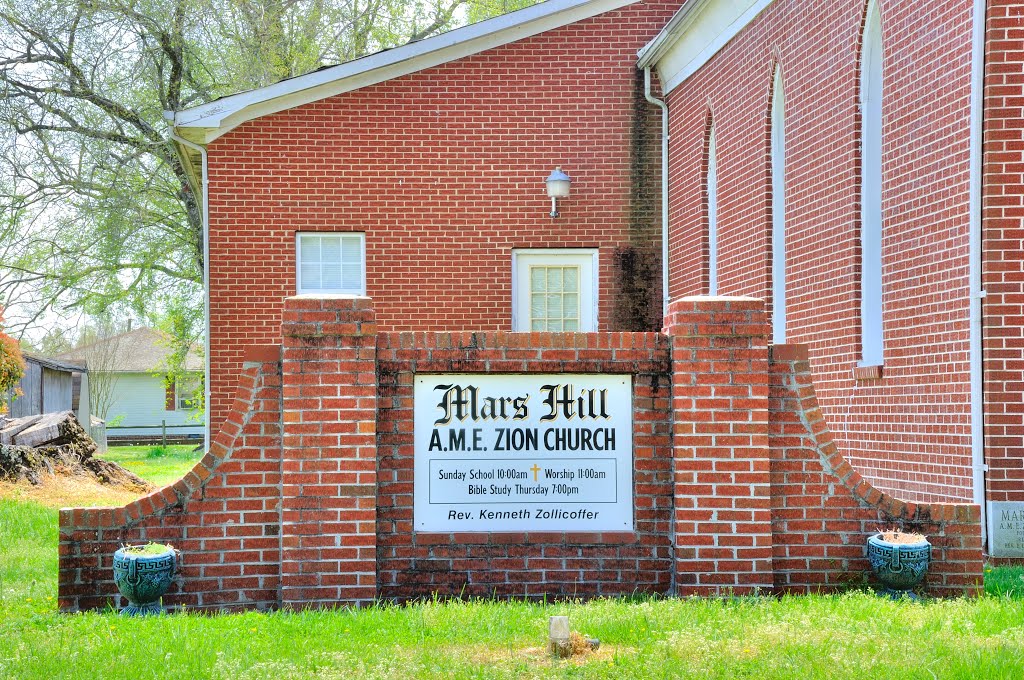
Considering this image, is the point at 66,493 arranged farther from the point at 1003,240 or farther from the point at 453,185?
the point at 1003,240

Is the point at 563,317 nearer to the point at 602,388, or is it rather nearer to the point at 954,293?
the point at 954,293

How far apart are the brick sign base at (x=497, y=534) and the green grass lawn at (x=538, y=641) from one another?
0.28 m

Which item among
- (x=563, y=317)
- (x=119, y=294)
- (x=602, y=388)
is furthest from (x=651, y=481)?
(x=119, y=294)

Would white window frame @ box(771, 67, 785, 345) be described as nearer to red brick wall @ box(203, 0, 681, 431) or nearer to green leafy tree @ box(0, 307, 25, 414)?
red brick wall @ box(203, 0, 681, 431)

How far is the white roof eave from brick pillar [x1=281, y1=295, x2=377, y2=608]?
9367 mm

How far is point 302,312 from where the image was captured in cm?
790

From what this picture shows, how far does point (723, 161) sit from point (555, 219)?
269cm

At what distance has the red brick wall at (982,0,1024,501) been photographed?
9.20 metres

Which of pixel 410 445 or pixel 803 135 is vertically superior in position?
pixel 803 135

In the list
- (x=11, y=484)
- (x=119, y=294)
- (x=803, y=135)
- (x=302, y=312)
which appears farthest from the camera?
(x=119, y=294)

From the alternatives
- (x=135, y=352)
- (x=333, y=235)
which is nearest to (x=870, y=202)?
(x=333, y=235)

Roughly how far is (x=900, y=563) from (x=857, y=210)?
4.82 meters

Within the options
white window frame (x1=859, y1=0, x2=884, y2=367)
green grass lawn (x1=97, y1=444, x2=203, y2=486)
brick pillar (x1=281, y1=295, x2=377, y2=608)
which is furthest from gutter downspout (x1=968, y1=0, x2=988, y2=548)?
green grass lawn (x1=97, y1=444, x2=203, y2=486)

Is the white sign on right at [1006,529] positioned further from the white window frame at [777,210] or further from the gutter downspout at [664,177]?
the gutter downspout at [664,177]
